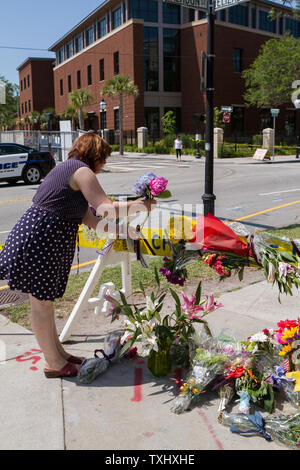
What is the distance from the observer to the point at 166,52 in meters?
46.6

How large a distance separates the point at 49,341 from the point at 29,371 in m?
0.35

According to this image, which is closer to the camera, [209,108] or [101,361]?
[101,361]

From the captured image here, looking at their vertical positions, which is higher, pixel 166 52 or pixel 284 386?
pixel 166 52

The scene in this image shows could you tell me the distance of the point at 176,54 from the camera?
154 ft

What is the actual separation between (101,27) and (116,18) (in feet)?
13.9

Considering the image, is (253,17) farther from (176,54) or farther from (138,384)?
(138,384)

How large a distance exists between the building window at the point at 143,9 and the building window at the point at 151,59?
1.10 meters

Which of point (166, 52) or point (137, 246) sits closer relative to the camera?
point (137, 246)

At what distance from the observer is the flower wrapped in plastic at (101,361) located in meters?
3.45

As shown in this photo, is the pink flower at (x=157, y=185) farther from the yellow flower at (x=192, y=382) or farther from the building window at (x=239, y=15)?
the building window at (x=239, y=15)

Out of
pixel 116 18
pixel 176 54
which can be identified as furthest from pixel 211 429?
pixel 116 18

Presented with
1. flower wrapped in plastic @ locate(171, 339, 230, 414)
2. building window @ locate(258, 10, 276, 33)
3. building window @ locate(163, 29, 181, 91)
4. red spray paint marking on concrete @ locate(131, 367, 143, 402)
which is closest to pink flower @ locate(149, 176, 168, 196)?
flower wrapped in plastic @ locate(171, 339, 230, 414)

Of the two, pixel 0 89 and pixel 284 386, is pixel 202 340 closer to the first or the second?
pixel 284 386
